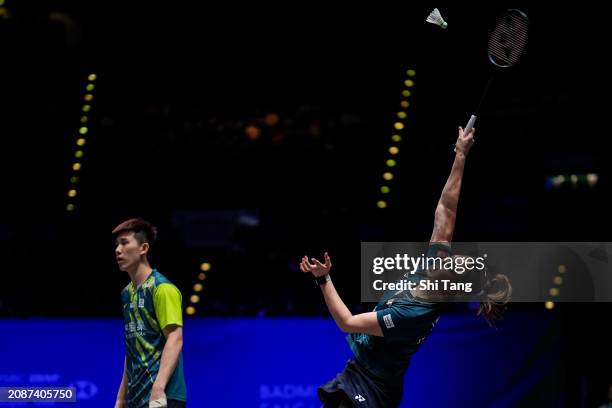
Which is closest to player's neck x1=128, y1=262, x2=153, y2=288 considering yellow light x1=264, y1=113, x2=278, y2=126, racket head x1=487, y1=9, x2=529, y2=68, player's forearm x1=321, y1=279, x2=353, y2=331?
player's forearm x1=321, y1=279, x2=353, y2=331

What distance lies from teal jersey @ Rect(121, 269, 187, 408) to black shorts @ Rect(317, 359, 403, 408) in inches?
30.0

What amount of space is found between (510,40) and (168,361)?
276 cm

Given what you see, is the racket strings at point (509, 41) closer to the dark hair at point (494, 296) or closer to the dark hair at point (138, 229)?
the dark hair at point (494, 296)

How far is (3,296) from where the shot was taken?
8117mm

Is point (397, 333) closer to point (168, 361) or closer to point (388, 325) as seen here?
point (388, 325)

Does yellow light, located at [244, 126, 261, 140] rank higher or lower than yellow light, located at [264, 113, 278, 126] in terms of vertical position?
lower

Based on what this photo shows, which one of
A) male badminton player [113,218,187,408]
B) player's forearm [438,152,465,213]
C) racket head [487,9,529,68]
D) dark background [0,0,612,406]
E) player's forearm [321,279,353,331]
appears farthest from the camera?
dark background [0,0,612,406]

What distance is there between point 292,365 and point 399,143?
13.0 feet

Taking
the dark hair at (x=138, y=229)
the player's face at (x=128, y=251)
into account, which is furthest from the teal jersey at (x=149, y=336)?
the dark hair at (x=138, y=229)

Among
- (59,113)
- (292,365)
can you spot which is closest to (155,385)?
(292,365)

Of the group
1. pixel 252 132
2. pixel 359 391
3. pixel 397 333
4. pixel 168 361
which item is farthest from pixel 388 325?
pixel 252 132

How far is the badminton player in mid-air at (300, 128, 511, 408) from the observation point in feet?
14.5

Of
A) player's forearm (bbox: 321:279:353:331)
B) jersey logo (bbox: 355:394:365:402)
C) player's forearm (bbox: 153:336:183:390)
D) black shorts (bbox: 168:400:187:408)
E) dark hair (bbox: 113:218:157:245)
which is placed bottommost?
black shorts (bbox: 168:400:187:408)

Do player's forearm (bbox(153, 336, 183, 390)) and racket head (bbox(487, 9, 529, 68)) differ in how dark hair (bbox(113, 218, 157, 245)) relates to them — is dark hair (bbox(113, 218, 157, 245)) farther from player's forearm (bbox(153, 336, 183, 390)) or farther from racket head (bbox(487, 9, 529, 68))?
racket head (bbox(487, 9, 529, 68))
